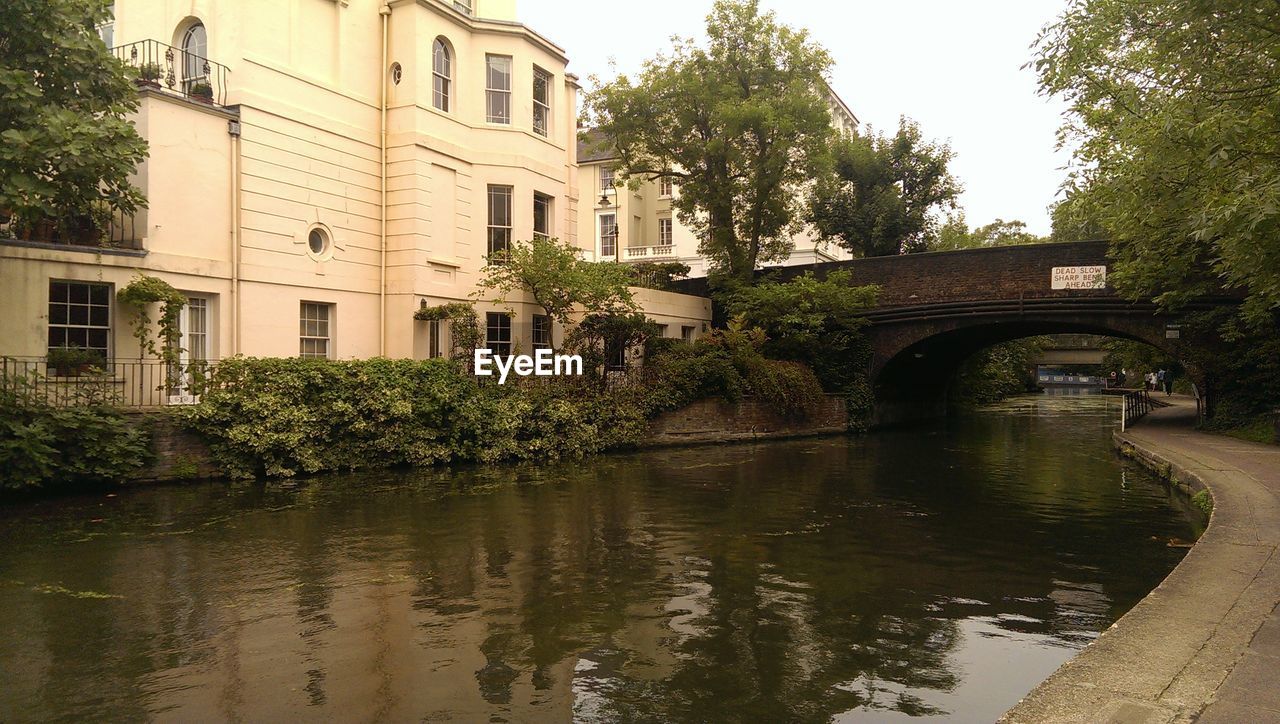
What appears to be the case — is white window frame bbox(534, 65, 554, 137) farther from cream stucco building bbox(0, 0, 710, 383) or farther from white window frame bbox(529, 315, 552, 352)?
white window frame bbox(529, 315, 552, 352)

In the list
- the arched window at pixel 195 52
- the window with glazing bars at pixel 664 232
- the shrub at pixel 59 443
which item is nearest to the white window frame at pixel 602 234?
the window with glazing bars at pixel 664 232

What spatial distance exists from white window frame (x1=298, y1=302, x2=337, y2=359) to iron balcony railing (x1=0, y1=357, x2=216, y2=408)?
219cm

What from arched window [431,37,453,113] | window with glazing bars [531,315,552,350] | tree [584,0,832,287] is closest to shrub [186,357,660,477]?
window with glazing bars [531,315,552,350]

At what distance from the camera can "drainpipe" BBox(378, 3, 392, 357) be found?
18578 mm

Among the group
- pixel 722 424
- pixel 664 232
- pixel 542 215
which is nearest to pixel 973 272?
pixel 722 424

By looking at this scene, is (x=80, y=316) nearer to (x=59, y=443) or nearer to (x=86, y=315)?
(x=86, y=315)

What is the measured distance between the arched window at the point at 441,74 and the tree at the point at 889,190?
2054cm

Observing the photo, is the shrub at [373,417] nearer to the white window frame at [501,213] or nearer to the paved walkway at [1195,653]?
the white window frame at [501,213]

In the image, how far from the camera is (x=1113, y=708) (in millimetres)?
3891

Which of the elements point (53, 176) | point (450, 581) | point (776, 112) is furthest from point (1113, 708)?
point (776, 112)

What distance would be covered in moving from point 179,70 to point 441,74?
5415 millimetres

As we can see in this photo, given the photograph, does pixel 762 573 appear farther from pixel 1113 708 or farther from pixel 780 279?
pixel 780 279

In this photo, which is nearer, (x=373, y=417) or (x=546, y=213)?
(x=373, y=417)

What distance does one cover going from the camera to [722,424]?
23375 mm
